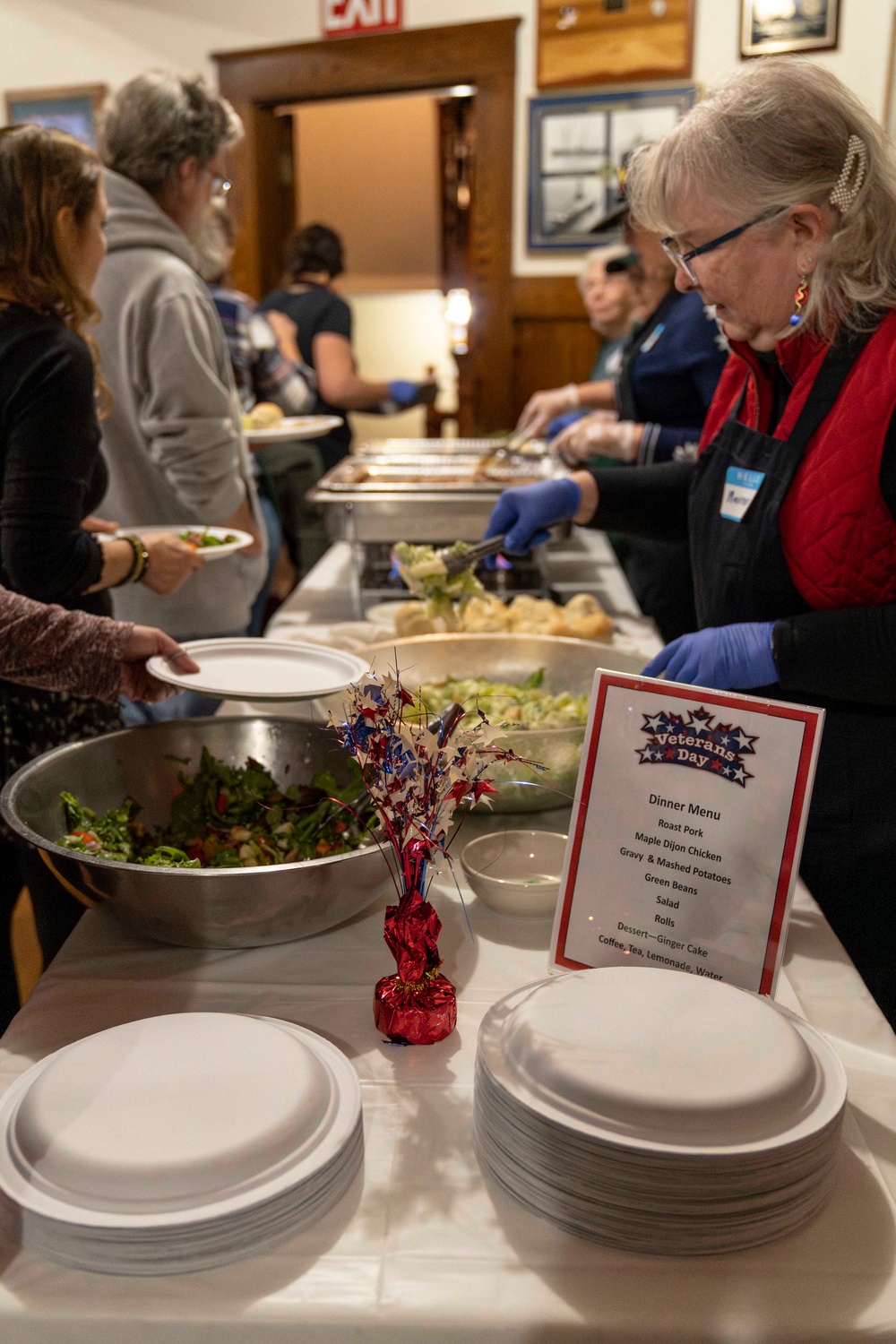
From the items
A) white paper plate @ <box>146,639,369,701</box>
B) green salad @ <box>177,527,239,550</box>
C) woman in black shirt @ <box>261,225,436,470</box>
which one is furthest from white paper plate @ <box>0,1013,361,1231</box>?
woman in black shirt @ <box>261,225,436,470</box>

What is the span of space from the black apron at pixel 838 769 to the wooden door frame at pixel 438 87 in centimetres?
439

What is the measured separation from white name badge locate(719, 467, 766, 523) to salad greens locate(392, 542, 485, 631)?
71 centimetres

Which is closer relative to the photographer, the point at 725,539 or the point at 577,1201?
the point at 577,1201

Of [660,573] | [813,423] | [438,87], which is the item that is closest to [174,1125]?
[813,423]

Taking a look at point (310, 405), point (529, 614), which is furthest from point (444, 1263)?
point (310, 405)

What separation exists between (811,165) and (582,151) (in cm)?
436

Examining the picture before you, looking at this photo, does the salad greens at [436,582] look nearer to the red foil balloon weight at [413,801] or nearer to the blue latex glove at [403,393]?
the red foil balloon weight at [413,801]

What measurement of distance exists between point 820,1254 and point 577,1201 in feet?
0.56

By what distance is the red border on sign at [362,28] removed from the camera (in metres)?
5.25

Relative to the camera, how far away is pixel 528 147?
205 inches

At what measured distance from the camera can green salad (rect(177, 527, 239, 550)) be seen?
209 centimetres

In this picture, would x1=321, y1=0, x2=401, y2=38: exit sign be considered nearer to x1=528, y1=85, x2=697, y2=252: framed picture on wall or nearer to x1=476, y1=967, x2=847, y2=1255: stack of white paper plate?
x1=528, y1=85, x2=697, y2=252: framed picture on wall

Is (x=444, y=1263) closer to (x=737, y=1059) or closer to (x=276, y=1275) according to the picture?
(x=276, y=1275)

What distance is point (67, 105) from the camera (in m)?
5.79
